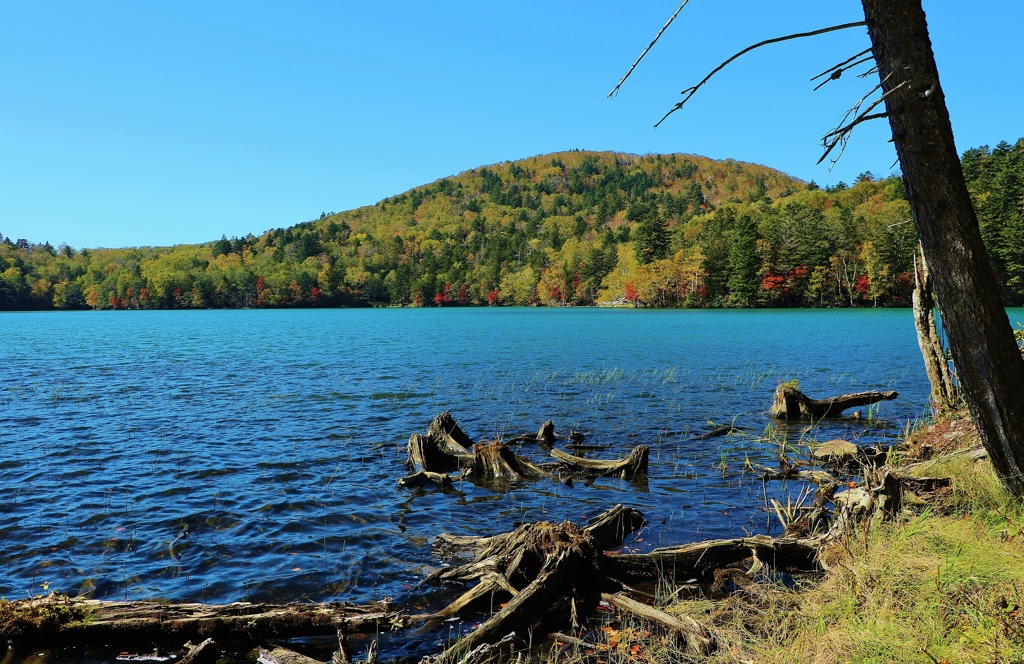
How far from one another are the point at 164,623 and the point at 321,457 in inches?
342

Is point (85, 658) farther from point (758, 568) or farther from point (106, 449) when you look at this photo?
point (106, 449)

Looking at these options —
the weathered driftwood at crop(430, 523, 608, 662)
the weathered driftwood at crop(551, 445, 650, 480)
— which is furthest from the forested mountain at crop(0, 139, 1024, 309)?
the weathered driftwood at crop(430, 523, 608, 662)

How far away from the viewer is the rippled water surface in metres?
8.91

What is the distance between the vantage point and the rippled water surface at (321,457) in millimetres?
8906

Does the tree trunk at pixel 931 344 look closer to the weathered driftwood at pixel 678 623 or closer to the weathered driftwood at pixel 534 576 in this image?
the weathered driftwood at pixel 534 576

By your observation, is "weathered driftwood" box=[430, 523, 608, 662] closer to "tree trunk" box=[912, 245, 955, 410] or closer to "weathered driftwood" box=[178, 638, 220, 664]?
"weathered driftwood" box=[178, 638, 220, 664]

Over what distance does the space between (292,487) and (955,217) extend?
1137 cm

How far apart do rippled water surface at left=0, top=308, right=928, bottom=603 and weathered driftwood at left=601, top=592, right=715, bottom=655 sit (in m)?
2.56

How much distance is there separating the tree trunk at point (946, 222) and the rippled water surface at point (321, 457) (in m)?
4.83

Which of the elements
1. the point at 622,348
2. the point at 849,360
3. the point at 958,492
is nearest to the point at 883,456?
the point at 958,492

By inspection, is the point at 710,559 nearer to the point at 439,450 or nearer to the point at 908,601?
the point at 908,601

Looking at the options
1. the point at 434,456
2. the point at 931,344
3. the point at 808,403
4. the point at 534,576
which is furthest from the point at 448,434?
the point at 808,403

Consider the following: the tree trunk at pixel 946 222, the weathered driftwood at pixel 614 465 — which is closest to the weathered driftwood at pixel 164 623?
the tree trunk at pixel 946 222

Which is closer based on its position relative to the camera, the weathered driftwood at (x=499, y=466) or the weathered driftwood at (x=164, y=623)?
the weathered driftwood at (x=164, y=623)
